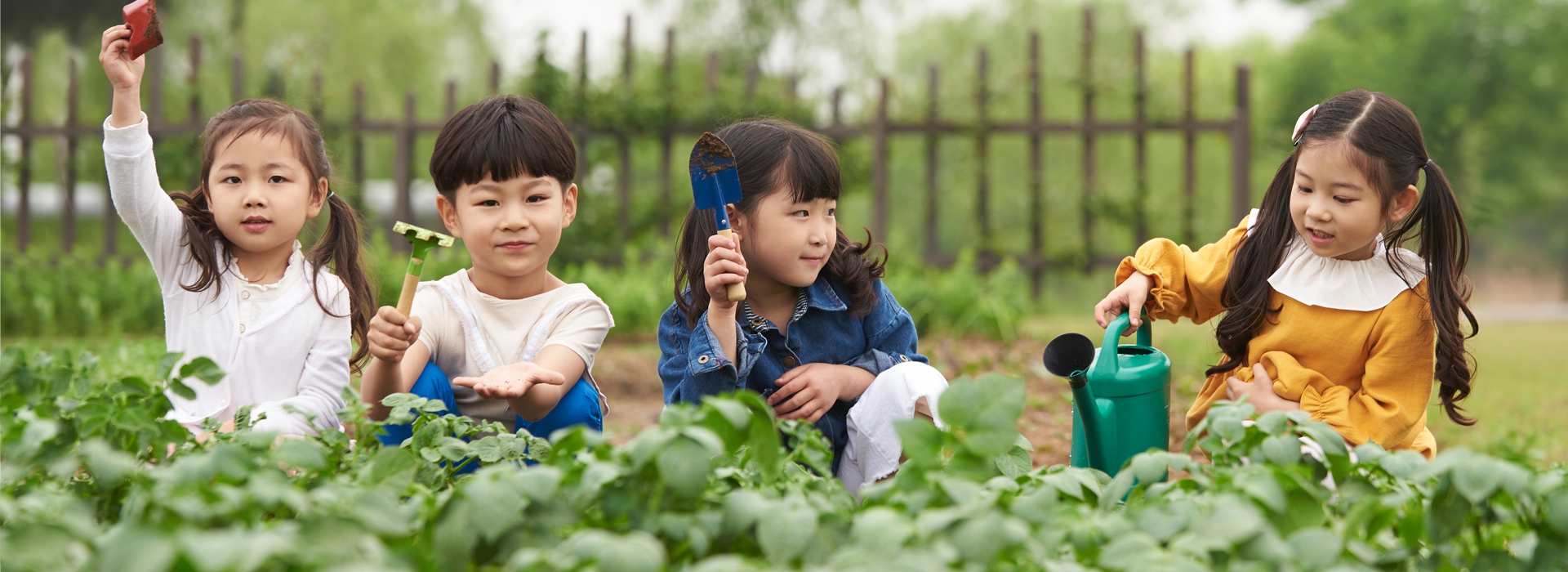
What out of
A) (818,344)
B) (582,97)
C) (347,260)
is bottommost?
(818,344)

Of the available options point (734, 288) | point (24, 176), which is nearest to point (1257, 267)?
point (734, 288)

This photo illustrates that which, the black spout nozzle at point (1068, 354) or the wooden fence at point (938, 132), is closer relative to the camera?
the black spout nozzle at point (1068, 354)

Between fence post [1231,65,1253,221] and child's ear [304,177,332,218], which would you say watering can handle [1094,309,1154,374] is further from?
fence post [1231,65,1253,221]

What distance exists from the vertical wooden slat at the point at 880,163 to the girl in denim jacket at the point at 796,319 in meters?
5.27

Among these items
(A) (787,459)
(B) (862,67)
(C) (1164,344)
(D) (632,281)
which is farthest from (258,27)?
(A) (787,459)

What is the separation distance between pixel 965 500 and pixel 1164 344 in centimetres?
489

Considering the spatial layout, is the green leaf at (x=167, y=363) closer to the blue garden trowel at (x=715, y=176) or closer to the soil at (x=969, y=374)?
the blue garden trowel at (x=715, y=176)

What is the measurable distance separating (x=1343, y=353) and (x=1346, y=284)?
0.14 meters

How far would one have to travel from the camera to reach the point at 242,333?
6.84ft

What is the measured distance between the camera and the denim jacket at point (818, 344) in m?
2.16

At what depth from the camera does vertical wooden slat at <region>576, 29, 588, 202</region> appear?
314 inches

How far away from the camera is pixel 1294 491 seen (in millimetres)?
1070

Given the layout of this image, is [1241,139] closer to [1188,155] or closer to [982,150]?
[1188,155]

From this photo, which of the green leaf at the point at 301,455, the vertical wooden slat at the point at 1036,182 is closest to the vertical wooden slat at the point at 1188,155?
the vertical wooden slat at the point at 1036,182
